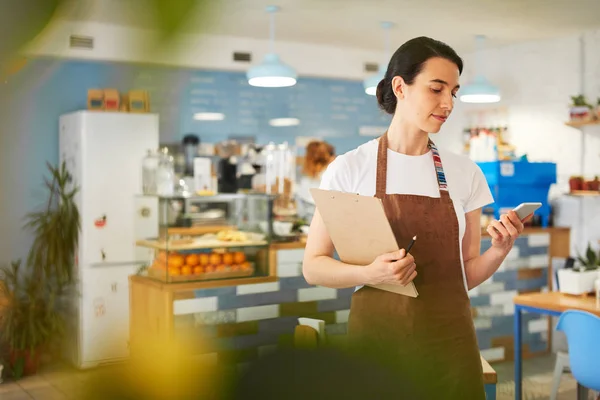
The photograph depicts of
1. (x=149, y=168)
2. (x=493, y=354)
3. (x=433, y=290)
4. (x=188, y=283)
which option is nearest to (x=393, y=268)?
(x=433, y=290)

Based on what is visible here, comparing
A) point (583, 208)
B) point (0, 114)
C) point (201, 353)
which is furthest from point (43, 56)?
point (583, 208)

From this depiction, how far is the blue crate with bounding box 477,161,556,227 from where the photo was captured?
516 centimetres

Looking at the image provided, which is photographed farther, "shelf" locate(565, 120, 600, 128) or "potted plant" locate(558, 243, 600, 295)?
"shelf" locate(565, 120, 600, 128)

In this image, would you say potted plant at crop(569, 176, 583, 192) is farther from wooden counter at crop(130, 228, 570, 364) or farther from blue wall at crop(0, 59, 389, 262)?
blue wall at crop(0, 59, 389, 262)

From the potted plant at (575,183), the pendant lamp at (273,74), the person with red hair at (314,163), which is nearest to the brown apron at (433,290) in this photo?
the pendant lamp at (273,74)

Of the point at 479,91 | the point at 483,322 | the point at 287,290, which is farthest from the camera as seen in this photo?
the point at 479,91

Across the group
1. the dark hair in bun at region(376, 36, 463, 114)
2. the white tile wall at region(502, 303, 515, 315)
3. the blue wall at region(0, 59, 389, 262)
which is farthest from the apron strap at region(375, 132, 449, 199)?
the white tile wall at region(502, 303, 515, 315)

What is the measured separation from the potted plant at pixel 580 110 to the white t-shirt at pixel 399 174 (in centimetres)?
460

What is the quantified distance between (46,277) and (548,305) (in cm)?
336

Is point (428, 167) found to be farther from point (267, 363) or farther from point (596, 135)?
point (596, 135)

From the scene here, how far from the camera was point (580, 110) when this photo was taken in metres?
5.32

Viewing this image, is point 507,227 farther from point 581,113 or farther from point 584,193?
point 581,113

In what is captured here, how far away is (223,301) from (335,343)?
3534 millimetres

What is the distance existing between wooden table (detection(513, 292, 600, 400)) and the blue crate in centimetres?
154
